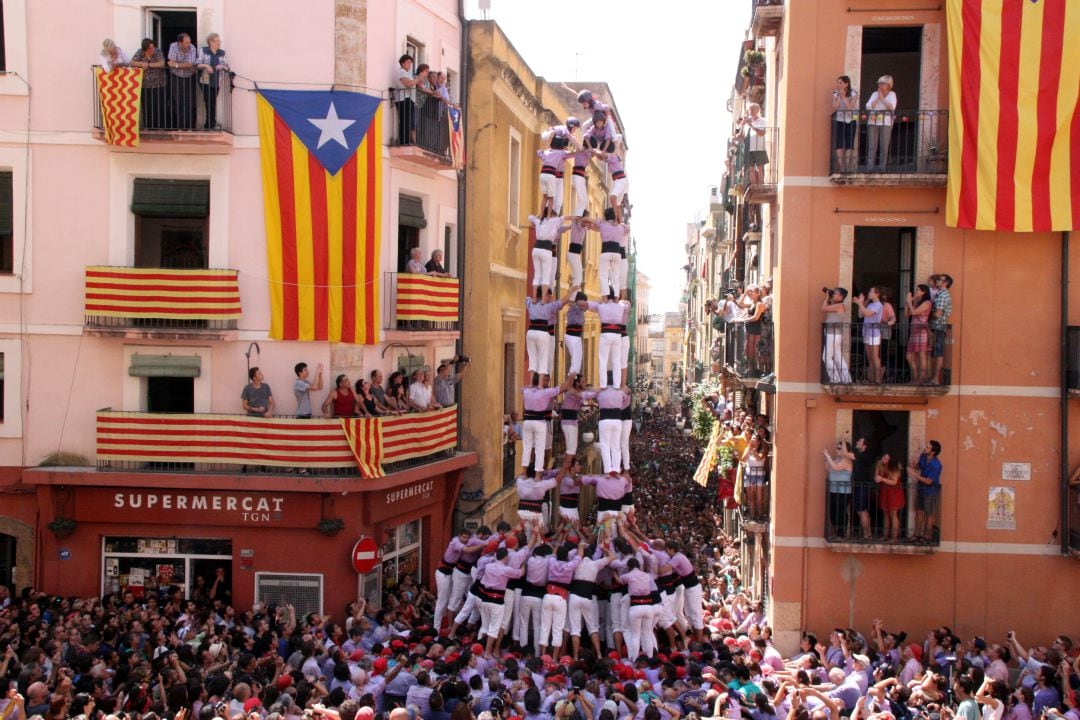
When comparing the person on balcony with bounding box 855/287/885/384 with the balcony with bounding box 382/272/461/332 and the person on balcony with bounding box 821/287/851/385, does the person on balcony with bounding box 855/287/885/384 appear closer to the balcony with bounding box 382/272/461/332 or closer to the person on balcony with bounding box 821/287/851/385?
the person on balcony with bounding box 821/287/851/385

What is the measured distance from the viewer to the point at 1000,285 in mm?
18922

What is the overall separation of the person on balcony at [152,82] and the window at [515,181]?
9.45m

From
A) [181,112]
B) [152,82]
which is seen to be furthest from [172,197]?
[152,82]

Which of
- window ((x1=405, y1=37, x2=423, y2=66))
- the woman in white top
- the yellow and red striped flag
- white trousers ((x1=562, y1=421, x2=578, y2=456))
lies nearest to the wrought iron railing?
white trousers ((x1=562, y1=421, x2=578, y2=456))

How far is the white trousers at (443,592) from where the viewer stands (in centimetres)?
1884

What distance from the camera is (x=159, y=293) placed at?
19.4 metres

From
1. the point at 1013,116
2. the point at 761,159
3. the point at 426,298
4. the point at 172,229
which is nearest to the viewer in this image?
the point at 1013,116

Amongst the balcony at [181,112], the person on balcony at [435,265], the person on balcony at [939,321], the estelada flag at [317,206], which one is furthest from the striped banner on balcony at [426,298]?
the person on balcony at [939,321]

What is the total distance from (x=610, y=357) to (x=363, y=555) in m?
5.82

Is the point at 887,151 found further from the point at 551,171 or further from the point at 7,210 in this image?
the point at 7,210

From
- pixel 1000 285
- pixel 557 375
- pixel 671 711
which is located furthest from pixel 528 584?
pixel 557 375

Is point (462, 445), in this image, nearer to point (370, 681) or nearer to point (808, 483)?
point (808, 483)

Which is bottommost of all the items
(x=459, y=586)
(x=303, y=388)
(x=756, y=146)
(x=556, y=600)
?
(x=459, y=586)

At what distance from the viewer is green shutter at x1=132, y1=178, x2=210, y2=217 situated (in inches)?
781
